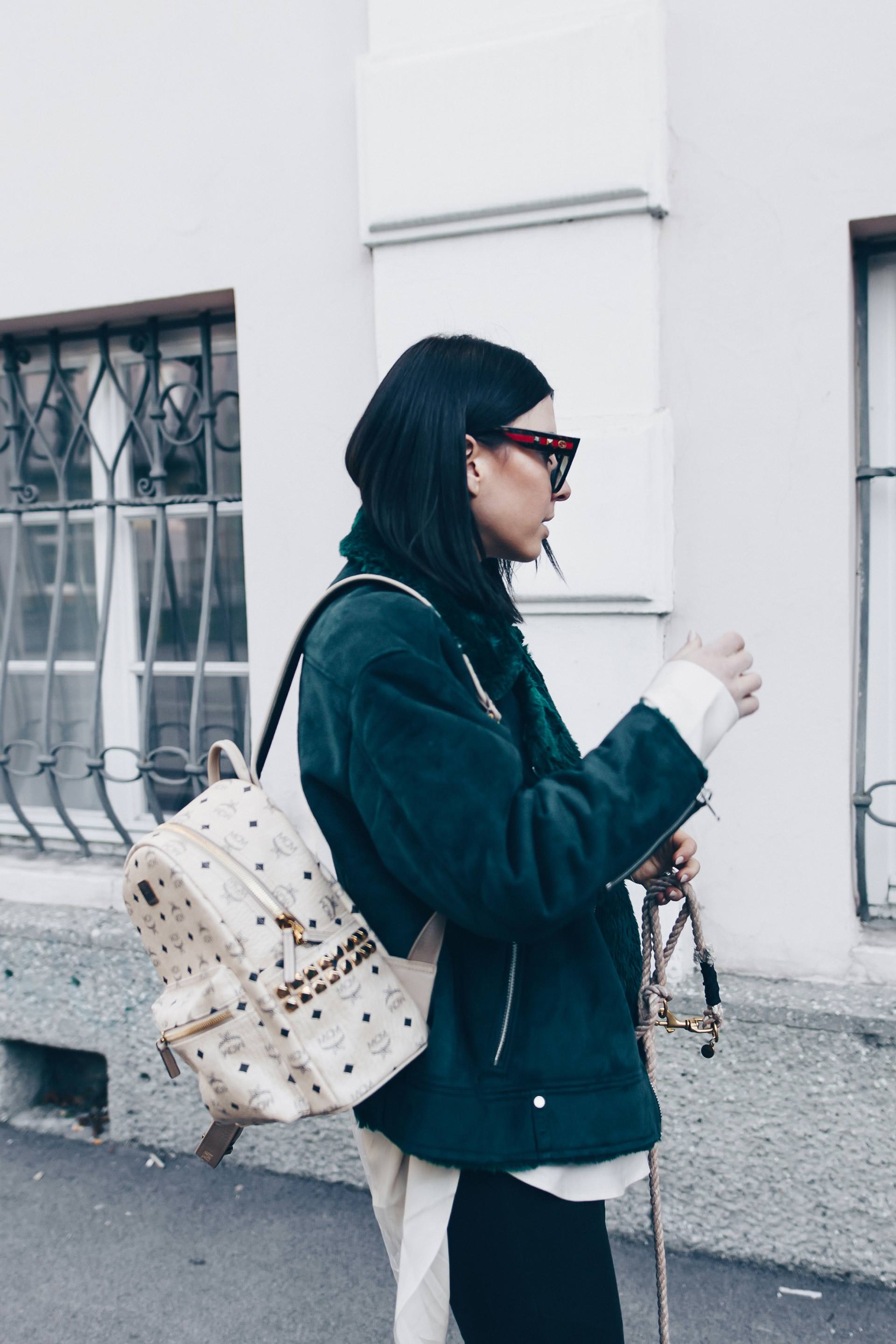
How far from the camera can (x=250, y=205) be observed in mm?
3178

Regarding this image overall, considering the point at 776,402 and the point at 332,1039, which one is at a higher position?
the point at 776,402

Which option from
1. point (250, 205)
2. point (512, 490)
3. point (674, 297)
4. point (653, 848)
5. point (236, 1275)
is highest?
point (250, 205)

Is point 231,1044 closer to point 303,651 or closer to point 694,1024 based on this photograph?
point 303,651

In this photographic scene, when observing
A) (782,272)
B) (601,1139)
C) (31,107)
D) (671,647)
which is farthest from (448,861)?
(31,107)

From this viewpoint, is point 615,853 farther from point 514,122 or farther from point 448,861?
point 514,122

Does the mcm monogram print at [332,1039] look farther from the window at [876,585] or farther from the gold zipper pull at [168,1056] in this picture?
the window at [876,585]

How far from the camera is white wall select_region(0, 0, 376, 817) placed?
122 inches

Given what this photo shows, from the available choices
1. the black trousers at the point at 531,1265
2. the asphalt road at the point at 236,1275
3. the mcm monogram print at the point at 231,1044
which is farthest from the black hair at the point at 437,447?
the asphalt road at the point at 236,1275

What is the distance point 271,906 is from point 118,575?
8.45 ft

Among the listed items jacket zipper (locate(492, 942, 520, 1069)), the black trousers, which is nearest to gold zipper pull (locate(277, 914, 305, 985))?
jacket zipper (locate(492, 942, 520, 1069))

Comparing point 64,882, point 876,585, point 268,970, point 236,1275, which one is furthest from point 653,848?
point 64,882

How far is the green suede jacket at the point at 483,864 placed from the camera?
130 cm

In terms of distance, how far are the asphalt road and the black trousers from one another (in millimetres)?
1288

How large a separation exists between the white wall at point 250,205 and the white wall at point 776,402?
875 mm
